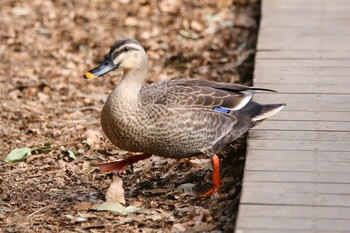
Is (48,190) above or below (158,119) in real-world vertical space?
below

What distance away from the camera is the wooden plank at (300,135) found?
645 centimetres

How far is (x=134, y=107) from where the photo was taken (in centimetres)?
611

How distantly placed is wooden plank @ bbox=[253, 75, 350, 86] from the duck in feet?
3.82

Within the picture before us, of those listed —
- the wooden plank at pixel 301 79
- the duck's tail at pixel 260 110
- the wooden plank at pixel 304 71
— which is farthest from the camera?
the wooden plank at pixel 304 71

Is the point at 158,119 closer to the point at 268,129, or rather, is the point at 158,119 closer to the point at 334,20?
the point at 268,129

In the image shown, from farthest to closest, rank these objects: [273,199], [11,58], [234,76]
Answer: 1. [11,58]
2. [234,76]
3. [273,199]

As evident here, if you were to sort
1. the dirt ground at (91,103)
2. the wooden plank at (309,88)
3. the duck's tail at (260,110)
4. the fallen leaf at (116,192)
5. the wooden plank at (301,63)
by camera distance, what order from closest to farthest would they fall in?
the dirt ground at (91,103) < the fallen leaf at (116,192) < the duck's tail at (260,110) < the wooden plank at (309,88) < the wooden plank at (301,63)

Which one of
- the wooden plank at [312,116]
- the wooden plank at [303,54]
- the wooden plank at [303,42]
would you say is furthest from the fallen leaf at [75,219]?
the wooden plank at [303,42]

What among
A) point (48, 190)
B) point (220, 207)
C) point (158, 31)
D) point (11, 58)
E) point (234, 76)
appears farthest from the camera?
point (158, 31)

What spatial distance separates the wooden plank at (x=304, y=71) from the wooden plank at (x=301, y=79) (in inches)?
2.3

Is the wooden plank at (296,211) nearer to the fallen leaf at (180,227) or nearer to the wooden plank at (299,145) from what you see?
the fallen leaf at (180,227)

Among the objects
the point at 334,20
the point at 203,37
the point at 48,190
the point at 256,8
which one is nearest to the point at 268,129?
the point at 48,190

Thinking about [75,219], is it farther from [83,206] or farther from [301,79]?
[301,79]

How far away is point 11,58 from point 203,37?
222cm
